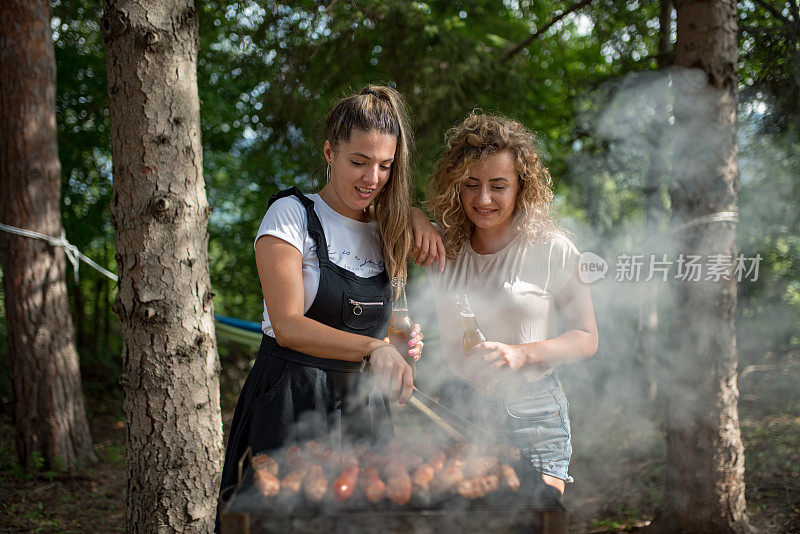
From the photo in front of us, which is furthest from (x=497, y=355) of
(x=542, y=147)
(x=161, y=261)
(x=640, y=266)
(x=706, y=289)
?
(x=640, y=266)

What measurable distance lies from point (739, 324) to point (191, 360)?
22.9ft

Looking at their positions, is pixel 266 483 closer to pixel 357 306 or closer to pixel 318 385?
pixel 318 385

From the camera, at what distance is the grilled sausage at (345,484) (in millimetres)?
1530

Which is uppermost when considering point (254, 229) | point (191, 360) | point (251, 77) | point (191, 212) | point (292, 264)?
point (251, 77)

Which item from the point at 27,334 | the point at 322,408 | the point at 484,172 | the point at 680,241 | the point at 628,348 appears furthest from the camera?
the point at 628,348

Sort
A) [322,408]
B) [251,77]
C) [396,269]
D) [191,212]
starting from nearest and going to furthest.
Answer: [322,408], [396,269], [191,212], [251,77]

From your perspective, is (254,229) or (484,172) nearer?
(484,172)

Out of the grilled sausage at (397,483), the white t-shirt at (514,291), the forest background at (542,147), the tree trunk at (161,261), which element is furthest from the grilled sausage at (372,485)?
the forest background at (542,147)

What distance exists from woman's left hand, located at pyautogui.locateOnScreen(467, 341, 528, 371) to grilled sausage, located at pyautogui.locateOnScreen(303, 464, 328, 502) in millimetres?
697

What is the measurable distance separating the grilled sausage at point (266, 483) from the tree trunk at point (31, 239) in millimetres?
4061

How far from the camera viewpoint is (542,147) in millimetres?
6539

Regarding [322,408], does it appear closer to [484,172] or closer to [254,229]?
[484,172]

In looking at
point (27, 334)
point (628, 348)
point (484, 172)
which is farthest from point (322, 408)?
point (628, 348)

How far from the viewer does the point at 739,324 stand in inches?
288
